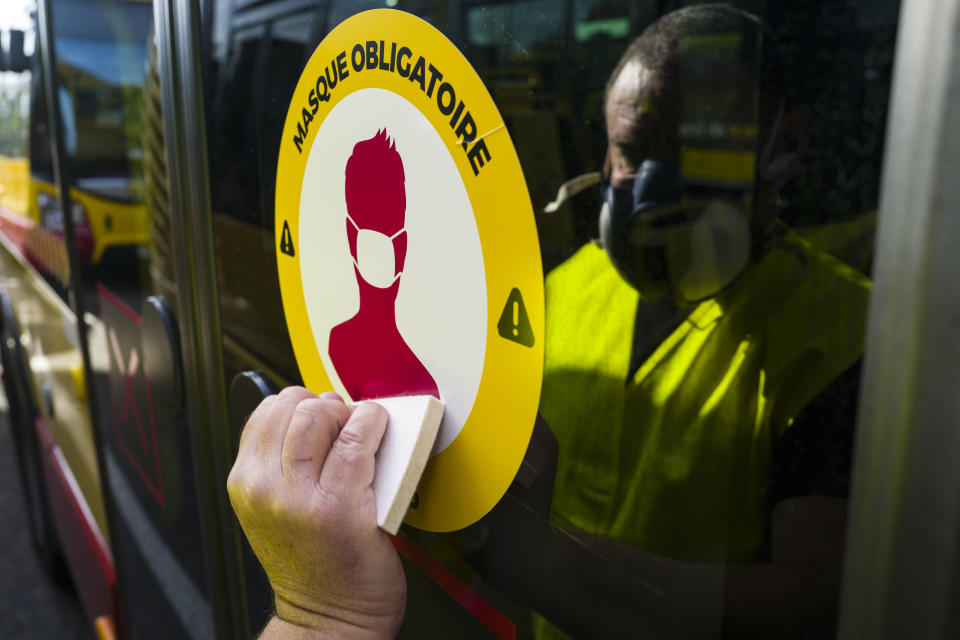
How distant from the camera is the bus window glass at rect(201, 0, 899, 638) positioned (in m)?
0.48

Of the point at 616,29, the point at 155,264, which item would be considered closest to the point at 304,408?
the point at 616,29

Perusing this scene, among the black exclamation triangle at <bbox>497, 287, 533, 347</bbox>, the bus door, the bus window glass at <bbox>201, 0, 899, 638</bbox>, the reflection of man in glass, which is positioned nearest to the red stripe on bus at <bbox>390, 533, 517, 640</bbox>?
the bus window glass at <bbox>201, 0, 899, 638</bbox>

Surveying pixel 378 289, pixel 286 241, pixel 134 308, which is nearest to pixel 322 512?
pixel 378 289

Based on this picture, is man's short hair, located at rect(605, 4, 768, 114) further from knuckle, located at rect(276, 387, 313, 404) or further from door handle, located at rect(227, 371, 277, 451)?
door handle, located at rect(227, 371, 277, 451)

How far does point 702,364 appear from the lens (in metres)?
0.56

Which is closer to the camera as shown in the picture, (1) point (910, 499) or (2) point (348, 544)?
(1) point (910, 499)

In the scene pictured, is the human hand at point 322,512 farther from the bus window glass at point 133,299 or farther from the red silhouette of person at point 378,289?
the bus window glass at point 133,299

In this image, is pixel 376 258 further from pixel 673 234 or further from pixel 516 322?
pixel 673 234

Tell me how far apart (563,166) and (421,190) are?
18 cm

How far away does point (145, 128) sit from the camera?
57.1 inches

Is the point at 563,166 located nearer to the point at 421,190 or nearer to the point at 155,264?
the point at 421,190

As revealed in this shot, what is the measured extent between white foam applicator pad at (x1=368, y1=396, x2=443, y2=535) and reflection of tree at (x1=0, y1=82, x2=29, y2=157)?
7.32ft

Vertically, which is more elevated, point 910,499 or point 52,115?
point 52,115

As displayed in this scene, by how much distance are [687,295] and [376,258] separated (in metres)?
0.39
